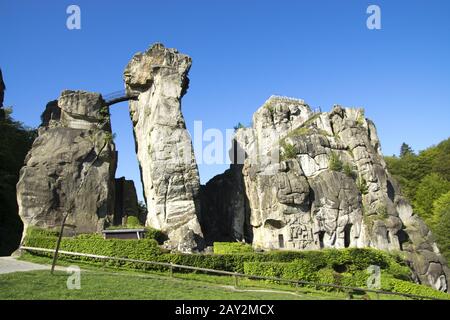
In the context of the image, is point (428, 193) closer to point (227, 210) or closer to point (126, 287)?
point (227, 210)

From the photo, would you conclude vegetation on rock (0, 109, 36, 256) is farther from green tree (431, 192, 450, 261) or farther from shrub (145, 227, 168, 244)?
green tree (431, 192, 450, 261)

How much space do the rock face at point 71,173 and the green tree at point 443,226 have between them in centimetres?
4059

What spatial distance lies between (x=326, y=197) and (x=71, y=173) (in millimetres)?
25568

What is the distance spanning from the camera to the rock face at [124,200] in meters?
45.8

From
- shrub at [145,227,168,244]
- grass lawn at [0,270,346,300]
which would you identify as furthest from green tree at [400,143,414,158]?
grass lawn at [0,270,346,300]

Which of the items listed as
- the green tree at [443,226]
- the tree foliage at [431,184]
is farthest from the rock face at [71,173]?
the tree foliage at [431,184]

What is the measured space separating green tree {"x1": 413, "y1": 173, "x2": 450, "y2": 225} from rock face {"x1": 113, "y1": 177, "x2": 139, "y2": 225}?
44.2m

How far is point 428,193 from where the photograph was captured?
69438 millimetres
